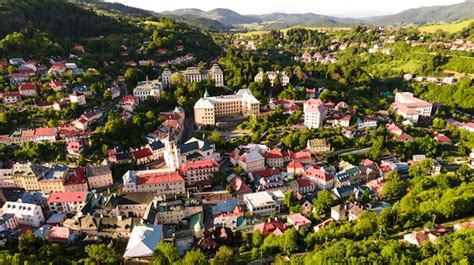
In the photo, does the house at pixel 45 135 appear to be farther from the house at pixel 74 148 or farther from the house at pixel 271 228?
the house at pixel 271 228

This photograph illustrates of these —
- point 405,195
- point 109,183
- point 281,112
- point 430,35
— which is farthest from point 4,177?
point 430,35

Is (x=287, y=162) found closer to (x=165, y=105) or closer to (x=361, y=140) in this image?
(x=361, y=140)

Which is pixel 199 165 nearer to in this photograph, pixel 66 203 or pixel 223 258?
pixel 66 203

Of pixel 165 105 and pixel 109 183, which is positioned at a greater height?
pixel 165 105

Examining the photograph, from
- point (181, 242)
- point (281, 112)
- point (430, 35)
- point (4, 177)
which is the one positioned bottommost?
point (181, 242)

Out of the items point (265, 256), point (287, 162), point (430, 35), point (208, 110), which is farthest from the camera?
point (430, 35)

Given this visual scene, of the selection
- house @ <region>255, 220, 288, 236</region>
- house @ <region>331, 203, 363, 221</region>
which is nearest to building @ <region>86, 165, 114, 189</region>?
house @ <region>255, 220, 288, 236</region>

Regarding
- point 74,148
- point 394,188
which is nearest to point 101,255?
point 74,148

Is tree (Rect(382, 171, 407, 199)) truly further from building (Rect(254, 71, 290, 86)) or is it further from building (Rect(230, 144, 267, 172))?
building (Rect(254, 71, 290, 86))
